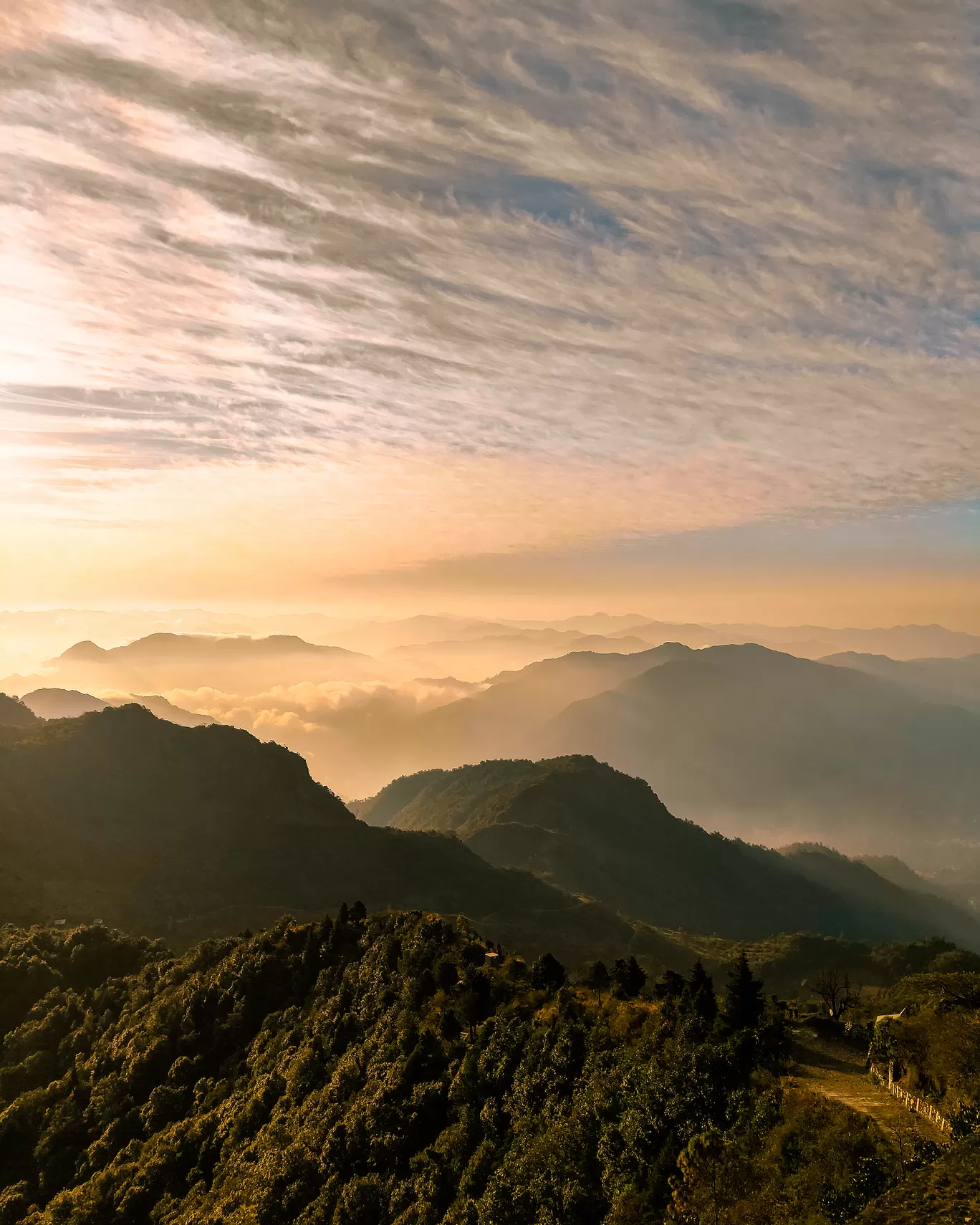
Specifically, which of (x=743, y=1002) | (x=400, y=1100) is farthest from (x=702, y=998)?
(x=400, y=1100)

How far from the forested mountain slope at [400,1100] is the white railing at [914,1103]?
3990 mm

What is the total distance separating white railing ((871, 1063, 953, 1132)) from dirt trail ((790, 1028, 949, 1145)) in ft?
0.90

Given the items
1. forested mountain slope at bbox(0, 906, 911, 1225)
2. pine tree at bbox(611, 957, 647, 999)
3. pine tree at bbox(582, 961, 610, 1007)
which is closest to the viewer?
forested mountain slope at bbox(0, 906, 911, 1225)

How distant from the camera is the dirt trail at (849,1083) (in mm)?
34438

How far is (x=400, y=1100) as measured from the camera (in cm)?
5775

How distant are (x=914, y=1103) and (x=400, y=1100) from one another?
3862cm

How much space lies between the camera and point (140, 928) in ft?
513

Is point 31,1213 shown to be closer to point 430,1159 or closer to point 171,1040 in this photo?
point 171,1040

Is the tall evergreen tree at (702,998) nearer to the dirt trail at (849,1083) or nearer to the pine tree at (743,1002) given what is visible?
the pine tree at (743,1002)

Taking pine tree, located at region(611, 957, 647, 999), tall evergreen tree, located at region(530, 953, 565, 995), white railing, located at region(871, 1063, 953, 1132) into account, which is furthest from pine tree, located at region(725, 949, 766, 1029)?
tall evergreen tree, located at region(530, 953, 565, 995)

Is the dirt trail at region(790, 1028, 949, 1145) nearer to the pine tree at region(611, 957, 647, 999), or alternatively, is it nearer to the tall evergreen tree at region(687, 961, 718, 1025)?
the tall evergreen tree at region(687, 961, 718, 1025)

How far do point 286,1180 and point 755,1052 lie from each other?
133ft

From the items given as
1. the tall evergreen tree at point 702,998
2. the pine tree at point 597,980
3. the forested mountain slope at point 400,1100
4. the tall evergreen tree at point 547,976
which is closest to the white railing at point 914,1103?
the forested mountain slope at point 400,1100

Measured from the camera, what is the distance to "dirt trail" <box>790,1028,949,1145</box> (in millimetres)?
34438
